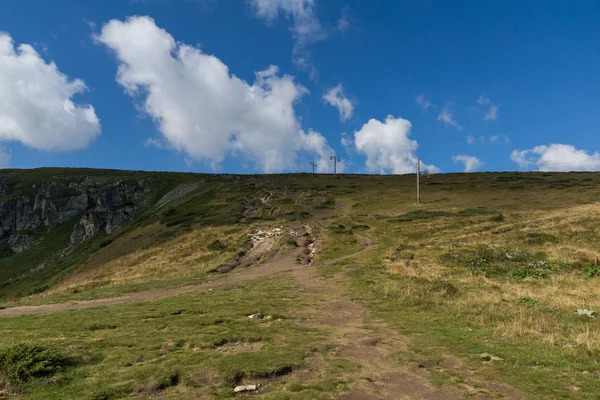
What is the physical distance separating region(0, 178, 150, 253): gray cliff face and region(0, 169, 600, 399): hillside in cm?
3969

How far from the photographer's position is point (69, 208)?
4747 inches

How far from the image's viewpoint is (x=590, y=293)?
2217 cm

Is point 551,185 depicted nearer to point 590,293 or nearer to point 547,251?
point 547,251

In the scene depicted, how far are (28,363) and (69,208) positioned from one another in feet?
420

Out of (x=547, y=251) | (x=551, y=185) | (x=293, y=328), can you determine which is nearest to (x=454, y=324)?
(x=293, y=328)

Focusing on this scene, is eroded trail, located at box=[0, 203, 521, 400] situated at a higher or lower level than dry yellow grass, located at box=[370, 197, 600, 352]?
lower

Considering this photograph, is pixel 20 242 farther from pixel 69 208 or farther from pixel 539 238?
pixel 539 238

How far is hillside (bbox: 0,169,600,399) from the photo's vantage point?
10773 millimetres

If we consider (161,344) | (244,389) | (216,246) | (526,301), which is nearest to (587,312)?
(526,301)

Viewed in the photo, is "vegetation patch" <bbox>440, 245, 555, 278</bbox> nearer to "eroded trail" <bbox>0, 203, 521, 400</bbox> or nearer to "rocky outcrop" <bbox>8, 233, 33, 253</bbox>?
"eroded trail" <bbox>0, 203, 521, 400</bbox>

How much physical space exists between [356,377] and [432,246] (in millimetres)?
33553

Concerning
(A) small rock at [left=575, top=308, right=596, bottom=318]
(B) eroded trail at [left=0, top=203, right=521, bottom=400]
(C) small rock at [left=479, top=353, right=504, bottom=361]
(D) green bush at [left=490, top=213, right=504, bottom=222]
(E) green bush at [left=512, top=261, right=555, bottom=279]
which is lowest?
(B) eroded trail at [left=0, top=203, right=521, bottom=400]

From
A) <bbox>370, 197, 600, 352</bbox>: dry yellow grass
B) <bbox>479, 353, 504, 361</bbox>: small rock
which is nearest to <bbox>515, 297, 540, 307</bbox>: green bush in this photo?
<bbox>370, 197, 600, 352</bbox>: dry yellow grass

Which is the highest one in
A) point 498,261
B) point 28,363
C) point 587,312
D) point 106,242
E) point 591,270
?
point 106,242
